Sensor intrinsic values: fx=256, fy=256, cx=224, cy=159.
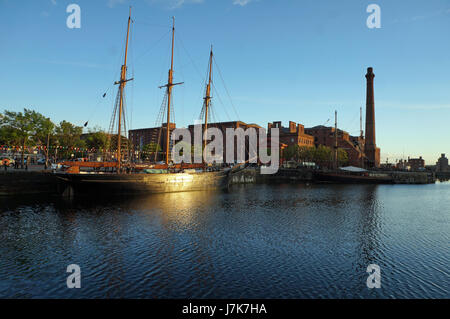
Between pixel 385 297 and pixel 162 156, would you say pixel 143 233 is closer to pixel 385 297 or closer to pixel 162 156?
pixel 385 297

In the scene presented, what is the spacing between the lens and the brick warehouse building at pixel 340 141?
12375 centimetres

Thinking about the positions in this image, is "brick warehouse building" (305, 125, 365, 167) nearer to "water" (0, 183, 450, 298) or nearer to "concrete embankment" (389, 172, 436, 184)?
"concrete embankment" (389, 172, 436, 184)

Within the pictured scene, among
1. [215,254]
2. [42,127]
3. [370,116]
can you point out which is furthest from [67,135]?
[370,116]

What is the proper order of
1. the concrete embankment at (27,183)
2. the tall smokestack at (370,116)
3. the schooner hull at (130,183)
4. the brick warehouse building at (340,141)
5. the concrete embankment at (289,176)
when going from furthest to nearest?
the brick warehouse building at (340,141) < the tall smokestack at (370,116) < the concrete embankment at (289,176) < the concrete embankment at (27,183) < the schooner hull at (130,183)

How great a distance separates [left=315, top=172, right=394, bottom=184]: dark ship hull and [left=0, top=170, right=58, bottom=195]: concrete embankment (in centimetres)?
7738

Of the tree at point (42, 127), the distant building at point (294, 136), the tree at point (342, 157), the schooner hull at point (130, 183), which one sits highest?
the distant building at point (294, 136)

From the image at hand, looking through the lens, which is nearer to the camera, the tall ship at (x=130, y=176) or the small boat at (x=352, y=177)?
the tall ship at (x=130, y=176)

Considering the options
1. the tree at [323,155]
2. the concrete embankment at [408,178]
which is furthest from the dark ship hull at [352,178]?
the tree at [323,155]

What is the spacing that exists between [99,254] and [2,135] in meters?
53.6

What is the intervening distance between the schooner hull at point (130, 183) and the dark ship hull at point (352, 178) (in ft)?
176

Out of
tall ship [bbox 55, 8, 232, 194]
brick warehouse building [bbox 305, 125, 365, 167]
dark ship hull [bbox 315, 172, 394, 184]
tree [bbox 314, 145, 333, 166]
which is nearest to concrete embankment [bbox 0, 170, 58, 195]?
tall ship [bbox 55, 8, 232, 194]

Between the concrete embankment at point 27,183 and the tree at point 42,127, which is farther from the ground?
the tree at point 42,127

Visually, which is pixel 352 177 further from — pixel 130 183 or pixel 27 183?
pixel 27 183

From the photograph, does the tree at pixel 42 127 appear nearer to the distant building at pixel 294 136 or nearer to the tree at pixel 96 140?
the tree at pixel 96 140
